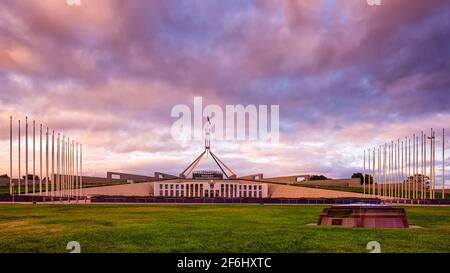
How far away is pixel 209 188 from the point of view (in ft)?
291

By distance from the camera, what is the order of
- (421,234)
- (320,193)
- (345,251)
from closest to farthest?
(345,251) < (421,234) < (320,193)

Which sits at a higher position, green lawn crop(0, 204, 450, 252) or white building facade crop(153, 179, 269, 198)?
green lawn crop(0, 204, 450, 252)

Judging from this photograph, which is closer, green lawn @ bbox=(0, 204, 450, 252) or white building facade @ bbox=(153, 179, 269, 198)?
green lawn @ bbox=(0, 204, 450, 252)

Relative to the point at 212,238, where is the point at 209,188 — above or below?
below

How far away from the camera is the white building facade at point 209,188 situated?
88562 millimetres

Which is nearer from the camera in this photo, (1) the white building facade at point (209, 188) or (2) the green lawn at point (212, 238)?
(2) the green lawn at point (212, 238)

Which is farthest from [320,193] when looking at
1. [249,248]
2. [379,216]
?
[249,248]

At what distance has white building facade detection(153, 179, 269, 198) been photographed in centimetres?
8856

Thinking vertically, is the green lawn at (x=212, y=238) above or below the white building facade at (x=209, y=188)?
above

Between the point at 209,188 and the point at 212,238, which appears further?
the point at 209,188

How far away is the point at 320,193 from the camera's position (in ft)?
264
